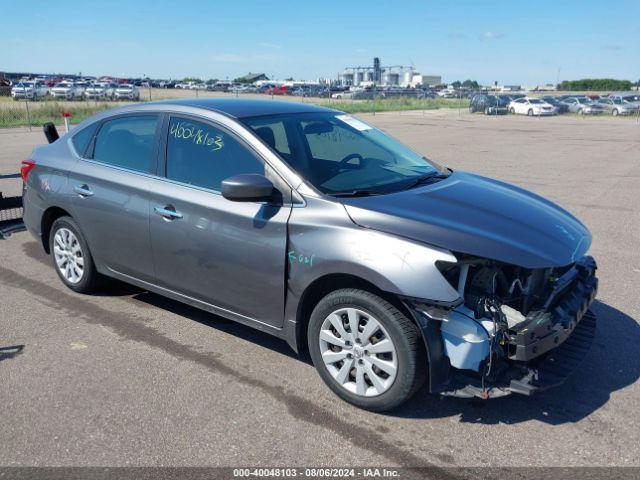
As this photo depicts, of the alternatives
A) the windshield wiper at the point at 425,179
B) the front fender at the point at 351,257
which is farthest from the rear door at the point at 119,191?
the windshield wiper at the point at 425,179

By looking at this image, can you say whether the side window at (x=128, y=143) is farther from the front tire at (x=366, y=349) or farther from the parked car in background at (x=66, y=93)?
the parked car in background at (x=66, y=93)

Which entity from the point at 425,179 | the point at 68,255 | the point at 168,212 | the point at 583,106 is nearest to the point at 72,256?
the point at 68,255

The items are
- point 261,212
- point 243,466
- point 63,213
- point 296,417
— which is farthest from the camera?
point 63,213

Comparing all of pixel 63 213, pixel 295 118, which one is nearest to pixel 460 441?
pixel 295 118

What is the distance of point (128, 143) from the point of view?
184 inches

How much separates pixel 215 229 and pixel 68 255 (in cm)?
205

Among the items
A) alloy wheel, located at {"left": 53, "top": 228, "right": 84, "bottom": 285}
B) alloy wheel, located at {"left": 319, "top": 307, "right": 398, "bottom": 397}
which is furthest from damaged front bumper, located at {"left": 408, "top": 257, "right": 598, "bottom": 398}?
alloy wheel, located at {"left": 53, "top": 228, "right": 84, "bottom": 285}

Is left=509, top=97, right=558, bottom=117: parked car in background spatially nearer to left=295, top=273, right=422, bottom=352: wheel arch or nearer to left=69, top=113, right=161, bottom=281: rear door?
left=69, top=113, right=161, bottom=281: rear door

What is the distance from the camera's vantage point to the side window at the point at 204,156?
389cm

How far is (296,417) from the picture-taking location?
3.36 m

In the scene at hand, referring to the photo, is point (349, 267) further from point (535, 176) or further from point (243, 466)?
point (535, 176)

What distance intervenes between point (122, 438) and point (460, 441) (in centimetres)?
182

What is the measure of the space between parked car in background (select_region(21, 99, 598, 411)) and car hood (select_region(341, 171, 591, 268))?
1 cm

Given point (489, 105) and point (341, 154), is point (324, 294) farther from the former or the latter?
point (489, 105)
